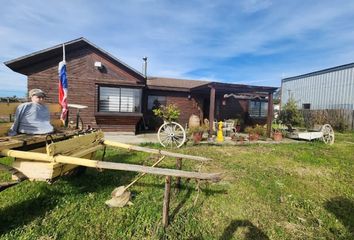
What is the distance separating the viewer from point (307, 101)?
2527 centimetres

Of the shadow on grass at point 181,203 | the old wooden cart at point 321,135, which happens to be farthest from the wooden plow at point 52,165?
the old wooden cart at point 321,135

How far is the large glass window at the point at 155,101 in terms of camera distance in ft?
50.3

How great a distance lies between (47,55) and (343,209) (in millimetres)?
13254

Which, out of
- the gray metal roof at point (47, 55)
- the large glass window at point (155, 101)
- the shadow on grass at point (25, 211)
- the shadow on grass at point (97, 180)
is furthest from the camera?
the large glass window at point (155, 101)

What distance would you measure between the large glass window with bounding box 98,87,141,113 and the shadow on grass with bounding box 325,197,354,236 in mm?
10046

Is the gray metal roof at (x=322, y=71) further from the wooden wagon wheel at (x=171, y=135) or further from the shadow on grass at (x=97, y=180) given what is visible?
the shadow on grass at (x=97, y=180)

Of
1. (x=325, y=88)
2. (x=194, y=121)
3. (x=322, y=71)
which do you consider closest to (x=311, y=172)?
(x=194, y=121)

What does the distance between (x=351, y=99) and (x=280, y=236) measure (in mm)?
21470

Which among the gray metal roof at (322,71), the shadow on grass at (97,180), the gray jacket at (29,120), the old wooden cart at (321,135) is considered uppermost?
the gray metal roof at (322,71)

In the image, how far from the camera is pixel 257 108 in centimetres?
1870

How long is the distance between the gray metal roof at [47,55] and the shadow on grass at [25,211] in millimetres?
9441

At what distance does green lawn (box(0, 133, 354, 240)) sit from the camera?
10.7 ft

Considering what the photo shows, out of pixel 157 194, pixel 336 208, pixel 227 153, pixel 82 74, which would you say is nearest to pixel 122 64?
pixel 82 74

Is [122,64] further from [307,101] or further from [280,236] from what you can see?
[307,101]
